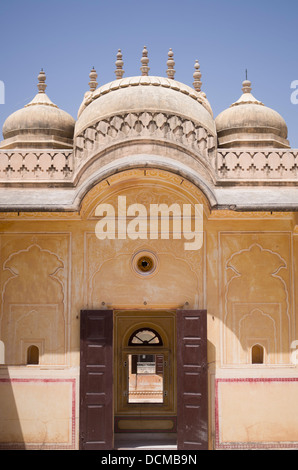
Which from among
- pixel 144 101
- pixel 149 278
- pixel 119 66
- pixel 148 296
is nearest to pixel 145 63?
pixel 119 66

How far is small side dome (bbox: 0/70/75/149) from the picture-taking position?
36.3ft

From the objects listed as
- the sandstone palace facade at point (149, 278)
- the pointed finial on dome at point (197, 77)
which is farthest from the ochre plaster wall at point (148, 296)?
the pointed finial on dome at point (197, 77)

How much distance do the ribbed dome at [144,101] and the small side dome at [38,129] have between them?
44cm

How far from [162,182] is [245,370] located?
11.4 feet

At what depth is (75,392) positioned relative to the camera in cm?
920

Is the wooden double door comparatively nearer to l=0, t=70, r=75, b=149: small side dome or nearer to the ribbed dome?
the ribbed dome

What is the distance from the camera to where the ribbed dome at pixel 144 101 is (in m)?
10.0

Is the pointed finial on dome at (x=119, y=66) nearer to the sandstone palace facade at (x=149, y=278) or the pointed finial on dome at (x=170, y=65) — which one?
the pointed finial on dome at (x=170, y=65)

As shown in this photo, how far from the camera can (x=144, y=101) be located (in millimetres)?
10078

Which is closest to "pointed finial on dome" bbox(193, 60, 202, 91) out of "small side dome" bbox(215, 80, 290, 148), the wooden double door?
"small side dome" bbox(215, 80, 290, 148)

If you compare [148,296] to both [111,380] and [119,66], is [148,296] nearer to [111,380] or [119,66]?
[111,380]

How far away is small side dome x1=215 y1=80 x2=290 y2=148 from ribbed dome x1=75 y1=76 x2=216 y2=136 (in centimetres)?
49

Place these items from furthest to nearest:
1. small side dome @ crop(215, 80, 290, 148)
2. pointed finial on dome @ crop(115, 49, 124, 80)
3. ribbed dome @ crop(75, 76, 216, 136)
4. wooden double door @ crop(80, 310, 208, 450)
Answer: pointed finial on dome @ crop(115, 49, 124, 80) < small side dome @ crop(215, 80, 290, 148) < ribbed dome @ crop(75, 76, 216, 136) < wooden double door @ crop(80, 310, 208, 450)

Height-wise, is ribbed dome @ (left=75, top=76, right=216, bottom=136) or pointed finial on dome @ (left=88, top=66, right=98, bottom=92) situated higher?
pointed finial on dome @ (left=88, top=66, right=98, bottom=92)
